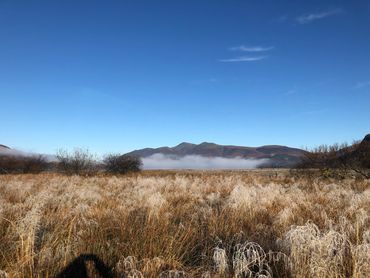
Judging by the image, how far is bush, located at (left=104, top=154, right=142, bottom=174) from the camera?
35594mm

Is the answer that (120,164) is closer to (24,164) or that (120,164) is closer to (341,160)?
(24,164)

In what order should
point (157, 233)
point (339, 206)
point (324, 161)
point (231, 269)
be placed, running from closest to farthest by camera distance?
point (231, 269) → point (157, 233) → point (339, 206) → point (324, 161)

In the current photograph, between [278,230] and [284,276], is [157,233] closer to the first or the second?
[284,276]

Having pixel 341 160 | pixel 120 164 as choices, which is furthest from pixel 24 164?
pixel 341 160

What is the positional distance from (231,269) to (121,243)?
1.38 m

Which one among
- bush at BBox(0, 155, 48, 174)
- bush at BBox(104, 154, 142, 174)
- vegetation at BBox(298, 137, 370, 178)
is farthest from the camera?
bush at BBox(0, 155, 48, 174)

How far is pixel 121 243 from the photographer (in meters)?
4.41

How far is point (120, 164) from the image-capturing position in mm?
36406

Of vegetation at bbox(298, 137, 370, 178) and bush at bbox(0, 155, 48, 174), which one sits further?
bush at bbox(0, 155, 48, 174)

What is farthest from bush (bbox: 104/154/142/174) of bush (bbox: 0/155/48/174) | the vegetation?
the vegetation

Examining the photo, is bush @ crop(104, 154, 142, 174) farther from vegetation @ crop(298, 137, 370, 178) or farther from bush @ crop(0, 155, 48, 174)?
vegetation @ crop(298, 137, 370, 178)

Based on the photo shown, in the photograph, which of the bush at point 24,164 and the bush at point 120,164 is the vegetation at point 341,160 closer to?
the bush at point 120,164

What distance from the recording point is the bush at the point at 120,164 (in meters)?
35.6

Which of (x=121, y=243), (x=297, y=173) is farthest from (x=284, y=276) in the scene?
(x=297, y=173)
